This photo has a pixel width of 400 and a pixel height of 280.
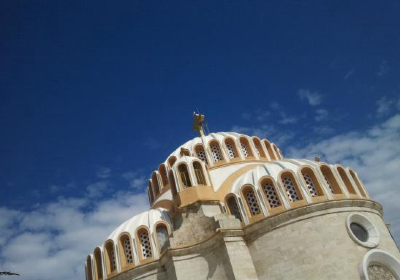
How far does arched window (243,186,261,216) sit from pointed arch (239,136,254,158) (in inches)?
230

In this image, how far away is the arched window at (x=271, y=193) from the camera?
1512 cm

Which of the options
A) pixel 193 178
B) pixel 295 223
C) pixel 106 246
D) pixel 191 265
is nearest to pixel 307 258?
pixel 295 223

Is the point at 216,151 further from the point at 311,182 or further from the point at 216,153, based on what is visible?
the point at 311,182

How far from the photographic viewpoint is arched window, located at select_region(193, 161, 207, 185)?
1727cm

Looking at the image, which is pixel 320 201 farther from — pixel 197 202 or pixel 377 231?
pixel 197 202

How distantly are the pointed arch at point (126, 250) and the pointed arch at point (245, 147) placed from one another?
28.8ft

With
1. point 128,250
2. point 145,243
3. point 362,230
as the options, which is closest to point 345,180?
point 362,230

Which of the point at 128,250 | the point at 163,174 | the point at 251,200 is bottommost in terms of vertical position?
the point at 128,250

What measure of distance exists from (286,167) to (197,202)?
442 centimetres

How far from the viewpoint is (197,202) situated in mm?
16094

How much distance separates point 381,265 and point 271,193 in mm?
5120

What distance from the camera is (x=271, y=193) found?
50.6 feet

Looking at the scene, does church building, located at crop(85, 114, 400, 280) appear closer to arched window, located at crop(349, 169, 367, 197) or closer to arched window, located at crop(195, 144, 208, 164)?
arched window, located at crop(349, 169, 367, 197)

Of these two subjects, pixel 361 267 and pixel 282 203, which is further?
pixel 282 203
